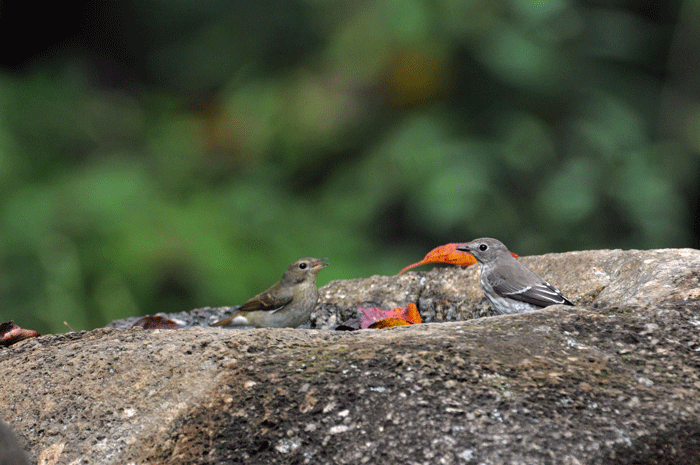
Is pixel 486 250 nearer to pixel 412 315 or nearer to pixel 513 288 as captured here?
pixel 513 288

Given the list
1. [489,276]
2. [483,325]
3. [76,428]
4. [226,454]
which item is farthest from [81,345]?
[489,276]

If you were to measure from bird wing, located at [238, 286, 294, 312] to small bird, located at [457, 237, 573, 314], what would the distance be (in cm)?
103

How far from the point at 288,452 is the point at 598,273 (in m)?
2.08

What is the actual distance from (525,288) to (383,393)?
5.20ft

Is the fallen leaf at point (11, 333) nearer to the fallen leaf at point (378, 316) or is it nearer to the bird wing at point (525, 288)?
the fallen leaf at point (378, 316)

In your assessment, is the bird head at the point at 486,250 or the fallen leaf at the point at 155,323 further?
the bird head at the point at 486,250

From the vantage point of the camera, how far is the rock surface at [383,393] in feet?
5.08

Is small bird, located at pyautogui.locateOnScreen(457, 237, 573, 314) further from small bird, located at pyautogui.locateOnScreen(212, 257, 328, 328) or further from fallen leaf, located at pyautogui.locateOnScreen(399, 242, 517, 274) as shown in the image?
small bird, located at pyautogui.locateOnScreen(212, 257, 328, 328)

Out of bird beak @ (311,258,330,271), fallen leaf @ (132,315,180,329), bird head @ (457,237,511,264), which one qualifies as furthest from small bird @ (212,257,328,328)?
bird head @ (457,237,511,264)

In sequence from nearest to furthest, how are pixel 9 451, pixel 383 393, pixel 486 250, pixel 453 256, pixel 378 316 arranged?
pixel 9 451 < pixel 383 393 < pixel 378 316 < pixel 486 250 < pixel 453 256

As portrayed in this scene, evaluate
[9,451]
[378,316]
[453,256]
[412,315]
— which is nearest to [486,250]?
[453,256]

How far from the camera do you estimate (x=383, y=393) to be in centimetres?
169

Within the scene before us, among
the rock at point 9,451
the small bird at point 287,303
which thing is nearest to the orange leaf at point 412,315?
the small bird at point 287,303

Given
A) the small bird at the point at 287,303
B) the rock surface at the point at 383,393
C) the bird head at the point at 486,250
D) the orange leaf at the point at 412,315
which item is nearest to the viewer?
the rock surface at the point at 383,393
